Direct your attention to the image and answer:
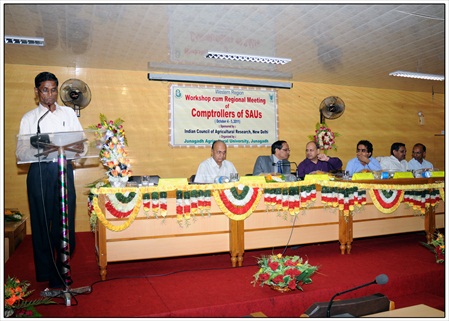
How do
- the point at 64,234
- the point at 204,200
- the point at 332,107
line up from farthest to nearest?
the point at 332,107 < the point at 204,200 < the point at 64,234

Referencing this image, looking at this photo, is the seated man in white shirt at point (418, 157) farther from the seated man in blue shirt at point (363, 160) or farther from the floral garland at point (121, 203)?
the floral garland at point (121, 203)

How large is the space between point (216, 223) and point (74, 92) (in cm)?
340

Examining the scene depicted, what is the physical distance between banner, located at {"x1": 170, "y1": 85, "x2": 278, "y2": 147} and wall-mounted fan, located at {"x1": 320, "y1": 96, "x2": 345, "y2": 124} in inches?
39.7

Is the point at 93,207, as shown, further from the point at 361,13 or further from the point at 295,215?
the point at 361,13

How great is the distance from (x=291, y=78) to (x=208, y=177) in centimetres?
397

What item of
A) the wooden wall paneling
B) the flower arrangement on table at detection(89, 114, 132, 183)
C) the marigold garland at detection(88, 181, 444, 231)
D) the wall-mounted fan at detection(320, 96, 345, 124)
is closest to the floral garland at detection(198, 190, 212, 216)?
the marigold garland at detection(88, 181, 444, 231)

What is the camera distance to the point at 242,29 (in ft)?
15.3

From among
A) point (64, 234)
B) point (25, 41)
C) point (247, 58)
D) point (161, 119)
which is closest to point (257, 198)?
point (64, 234)

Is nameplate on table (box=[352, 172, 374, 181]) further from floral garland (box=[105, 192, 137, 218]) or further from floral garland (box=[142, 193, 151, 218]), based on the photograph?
floral garland (box=[105, 192, 137, 218])

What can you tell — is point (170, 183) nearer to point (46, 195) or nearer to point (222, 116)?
point (46, 195)

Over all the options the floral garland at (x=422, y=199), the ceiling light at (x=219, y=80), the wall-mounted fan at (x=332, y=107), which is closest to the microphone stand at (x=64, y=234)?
the ceiling light at (x=219, y=80)

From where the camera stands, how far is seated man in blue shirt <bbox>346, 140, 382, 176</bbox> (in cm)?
542

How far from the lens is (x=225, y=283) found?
3434 millimetres

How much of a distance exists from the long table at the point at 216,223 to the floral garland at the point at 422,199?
128 mm
